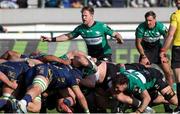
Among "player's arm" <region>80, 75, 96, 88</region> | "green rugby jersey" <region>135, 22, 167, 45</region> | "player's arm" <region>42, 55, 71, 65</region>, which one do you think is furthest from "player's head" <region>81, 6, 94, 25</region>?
"player's arm" <region>80, 75, 96, 88</region>

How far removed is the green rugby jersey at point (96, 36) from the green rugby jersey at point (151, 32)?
0.78 meters

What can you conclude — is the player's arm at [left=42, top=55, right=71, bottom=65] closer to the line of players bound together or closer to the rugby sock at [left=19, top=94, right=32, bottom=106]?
the line of players bound together

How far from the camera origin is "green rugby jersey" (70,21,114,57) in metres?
12.0

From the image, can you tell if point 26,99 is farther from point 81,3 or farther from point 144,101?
point 81,3

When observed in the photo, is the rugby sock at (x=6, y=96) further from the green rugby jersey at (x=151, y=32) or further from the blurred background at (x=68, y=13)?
the blurred background at (x=68, y=13)

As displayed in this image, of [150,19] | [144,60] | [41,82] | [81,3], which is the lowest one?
[81,3]

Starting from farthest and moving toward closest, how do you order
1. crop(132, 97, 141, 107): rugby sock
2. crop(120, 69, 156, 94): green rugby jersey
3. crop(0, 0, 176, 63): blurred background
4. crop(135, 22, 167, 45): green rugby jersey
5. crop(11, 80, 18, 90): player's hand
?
crop(0, 0, 176, 63): blurred background → crop(135, 22, 167, 45): green rugby jersey → crop(132, 97, 141, 107): rugby sock → crop(120, 69, 156, 94): green rugby jersey → crop(11, 80, 18, 90): player's hand

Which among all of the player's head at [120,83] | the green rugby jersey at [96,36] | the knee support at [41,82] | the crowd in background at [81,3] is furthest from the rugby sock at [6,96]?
the crowd in background at [81,3]

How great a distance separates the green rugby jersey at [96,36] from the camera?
12.0 metres

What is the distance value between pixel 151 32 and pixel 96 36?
1143 mm

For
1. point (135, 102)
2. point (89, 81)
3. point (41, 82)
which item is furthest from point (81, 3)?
point (41, 82)

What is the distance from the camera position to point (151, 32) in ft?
40.9

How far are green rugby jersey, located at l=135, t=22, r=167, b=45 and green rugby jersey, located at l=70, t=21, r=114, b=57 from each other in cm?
78

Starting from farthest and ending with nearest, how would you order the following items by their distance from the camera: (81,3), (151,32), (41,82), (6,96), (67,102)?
(81,3), (151,32), (67,102), (6,96), (41,82)
